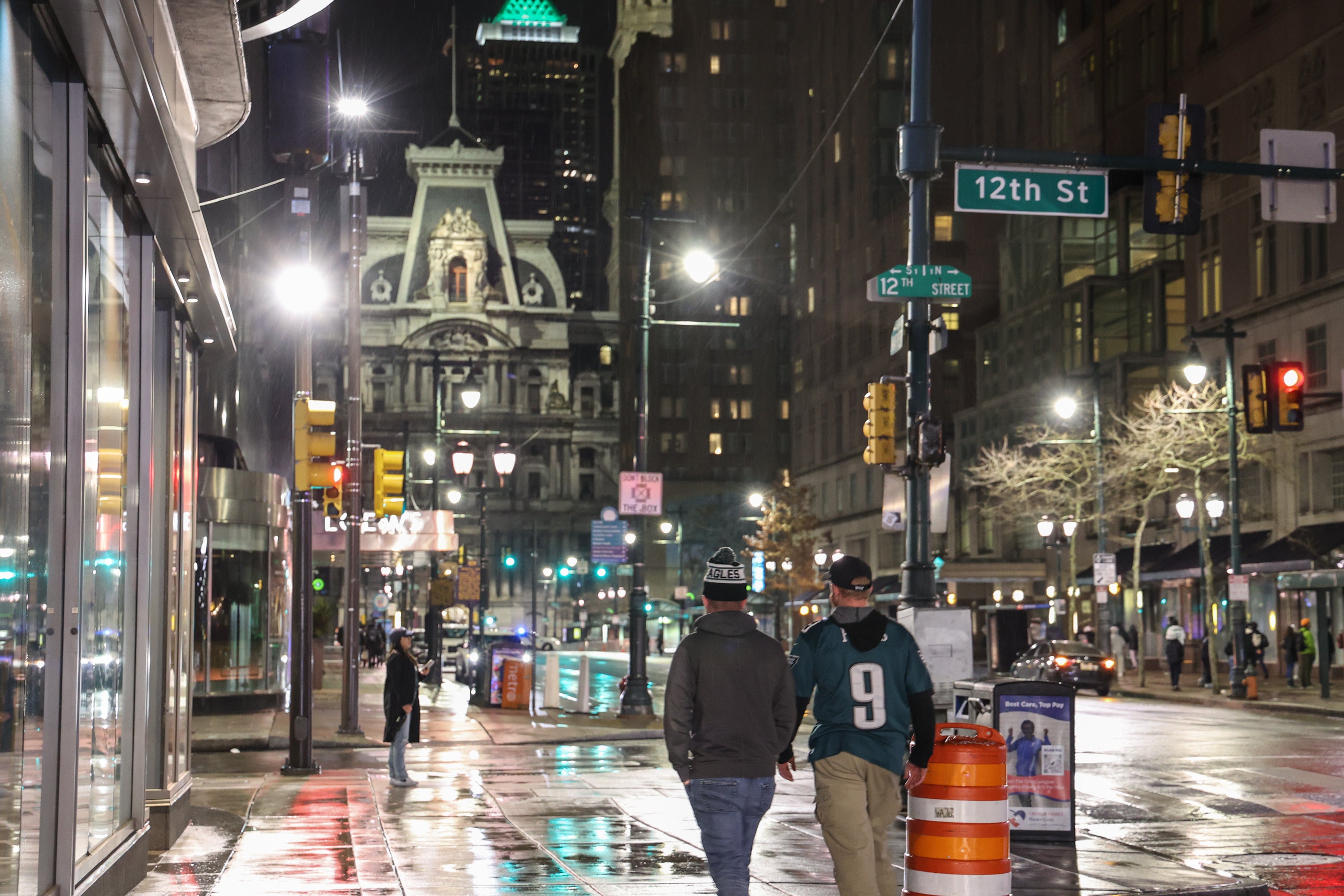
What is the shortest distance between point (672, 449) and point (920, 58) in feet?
436

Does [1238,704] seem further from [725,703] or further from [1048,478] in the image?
[725,703]

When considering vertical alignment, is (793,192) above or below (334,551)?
above

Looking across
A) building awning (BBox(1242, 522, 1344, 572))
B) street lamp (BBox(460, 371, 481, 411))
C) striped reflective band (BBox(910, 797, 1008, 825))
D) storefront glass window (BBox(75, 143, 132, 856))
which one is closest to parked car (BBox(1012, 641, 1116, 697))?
building awning (BBox(1242, 522, 1344, 572))

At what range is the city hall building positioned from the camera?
7.18 meters

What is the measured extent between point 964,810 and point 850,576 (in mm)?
1401

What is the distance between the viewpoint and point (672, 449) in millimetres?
149750

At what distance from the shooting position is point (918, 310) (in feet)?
57.3

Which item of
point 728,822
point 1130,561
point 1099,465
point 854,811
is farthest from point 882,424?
point 1130,561

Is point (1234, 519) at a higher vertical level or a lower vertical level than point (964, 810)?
higher

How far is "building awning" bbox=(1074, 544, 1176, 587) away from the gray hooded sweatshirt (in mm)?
47628

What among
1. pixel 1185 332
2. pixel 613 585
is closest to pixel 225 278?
pixel 1185 332

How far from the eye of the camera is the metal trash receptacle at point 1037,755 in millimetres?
13641

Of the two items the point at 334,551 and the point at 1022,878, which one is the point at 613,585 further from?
the point at 1022,878

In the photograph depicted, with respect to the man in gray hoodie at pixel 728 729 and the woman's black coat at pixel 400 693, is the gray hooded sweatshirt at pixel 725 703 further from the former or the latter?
the woman's black coat at pixel 400 693
